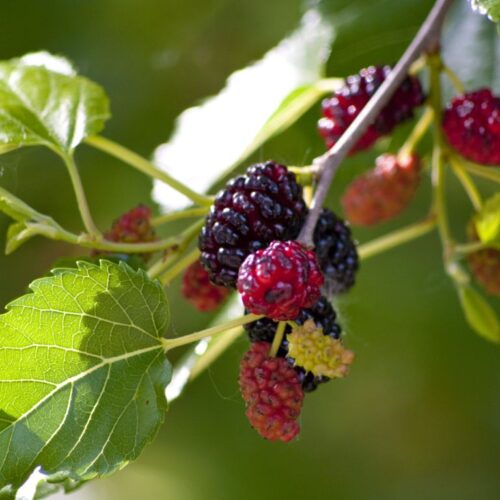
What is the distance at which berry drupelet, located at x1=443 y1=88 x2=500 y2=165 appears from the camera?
44.6 inches

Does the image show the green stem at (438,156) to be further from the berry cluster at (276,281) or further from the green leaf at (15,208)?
the green leaf at (15,208)

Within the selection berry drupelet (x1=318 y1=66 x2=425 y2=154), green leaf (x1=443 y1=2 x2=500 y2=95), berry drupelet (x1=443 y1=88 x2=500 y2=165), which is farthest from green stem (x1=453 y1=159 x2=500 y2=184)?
green leaf (x1=443 y1=2 x2=500 y2=95)

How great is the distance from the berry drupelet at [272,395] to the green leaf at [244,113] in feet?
1.71

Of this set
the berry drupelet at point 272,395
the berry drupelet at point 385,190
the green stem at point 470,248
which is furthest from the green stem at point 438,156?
the berry drupelet at point 272,395

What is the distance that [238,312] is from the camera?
135 centimetres

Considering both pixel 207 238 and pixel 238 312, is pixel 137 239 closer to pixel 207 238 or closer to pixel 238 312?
pixel 207 238

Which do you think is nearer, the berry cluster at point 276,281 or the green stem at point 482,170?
the berry cluster at point 276,281

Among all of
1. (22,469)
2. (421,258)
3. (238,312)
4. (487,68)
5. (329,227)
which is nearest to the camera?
(22,469)

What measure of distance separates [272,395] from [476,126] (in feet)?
1.62

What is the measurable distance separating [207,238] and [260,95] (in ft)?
1.99

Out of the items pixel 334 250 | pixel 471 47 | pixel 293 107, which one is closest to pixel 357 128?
pixel 334 250

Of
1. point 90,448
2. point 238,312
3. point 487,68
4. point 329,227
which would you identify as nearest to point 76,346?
point 90,448

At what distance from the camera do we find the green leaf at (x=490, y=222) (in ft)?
3.61

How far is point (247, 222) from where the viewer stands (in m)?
0.88
